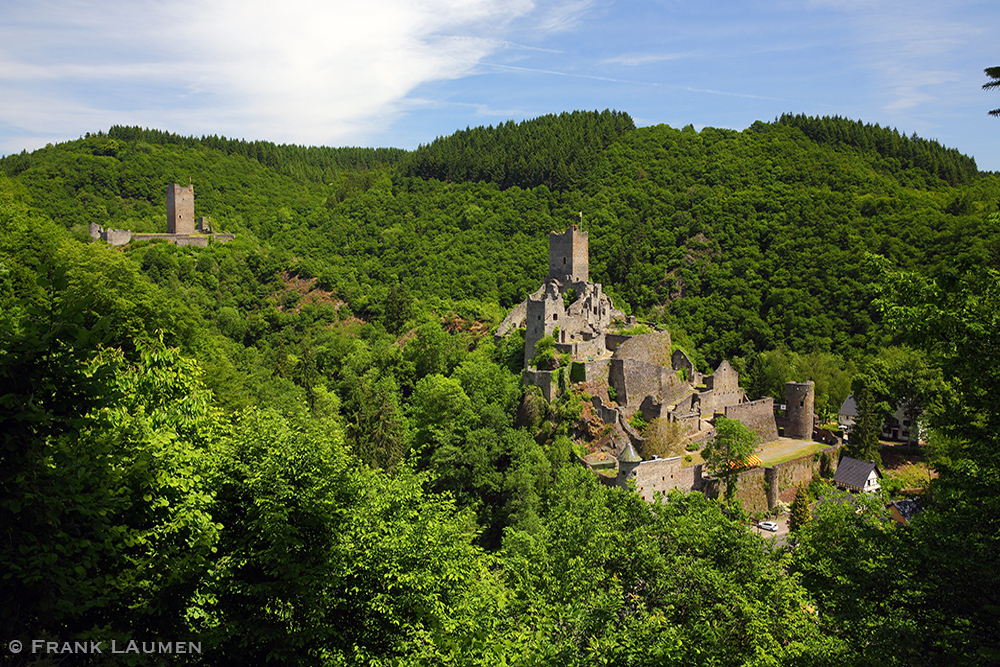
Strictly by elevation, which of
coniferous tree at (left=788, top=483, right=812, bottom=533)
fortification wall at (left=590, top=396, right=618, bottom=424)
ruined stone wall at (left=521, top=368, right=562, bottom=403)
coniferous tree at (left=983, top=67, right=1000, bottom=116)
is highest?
coniferous tree at (left=983, top=67, right=1000, bottom=116)

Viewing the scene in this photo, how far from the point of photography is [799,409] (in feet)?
141

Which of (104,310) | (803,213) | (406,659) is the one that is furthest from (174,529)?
(803,213)

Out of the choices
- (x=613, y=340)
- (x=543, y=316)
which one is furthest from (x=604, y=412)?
(x=543, y=316)

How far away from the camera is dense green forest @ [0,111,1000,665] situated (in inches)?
341

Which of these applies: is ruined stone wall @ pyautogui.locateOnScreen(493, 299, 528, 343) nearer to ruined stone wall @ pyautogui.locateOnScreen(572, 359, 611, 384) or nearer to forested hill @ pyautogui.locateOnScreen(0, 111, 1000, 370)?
forested hill @ pyautogui.locateOnScreen(0, 111, 1000, 370)

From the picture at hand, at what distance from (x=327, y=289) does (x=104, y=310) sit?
51.3 metres

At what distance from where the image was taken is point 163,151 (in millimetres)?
101500

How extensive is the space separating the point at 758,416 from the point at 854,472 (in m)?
6.25

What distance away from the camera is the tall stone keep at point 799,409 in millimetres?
42438

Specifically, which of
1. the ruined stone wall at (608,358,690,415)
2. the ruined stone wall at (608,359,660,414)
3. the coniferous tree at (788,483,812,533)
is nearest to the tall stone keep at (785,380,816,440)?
the ruined stone wall at (608,358,690,415)

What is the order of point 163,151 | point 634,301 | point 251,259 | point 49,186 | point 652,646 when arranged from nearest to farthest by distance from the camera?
point 652,646, point 634,301, point 251,259, point 49,186, point 163,151

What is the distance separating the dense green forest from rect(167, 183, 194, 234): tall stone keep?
29.4 ft

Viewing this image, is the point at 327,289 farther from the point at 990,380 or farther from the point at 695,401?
the point at 990,380

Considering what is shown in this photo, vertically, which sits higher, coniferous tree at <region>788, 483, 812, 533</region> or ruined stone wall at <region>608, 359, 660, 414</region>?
ruined stone wall at <region>608, 359, 660, 414</region>
